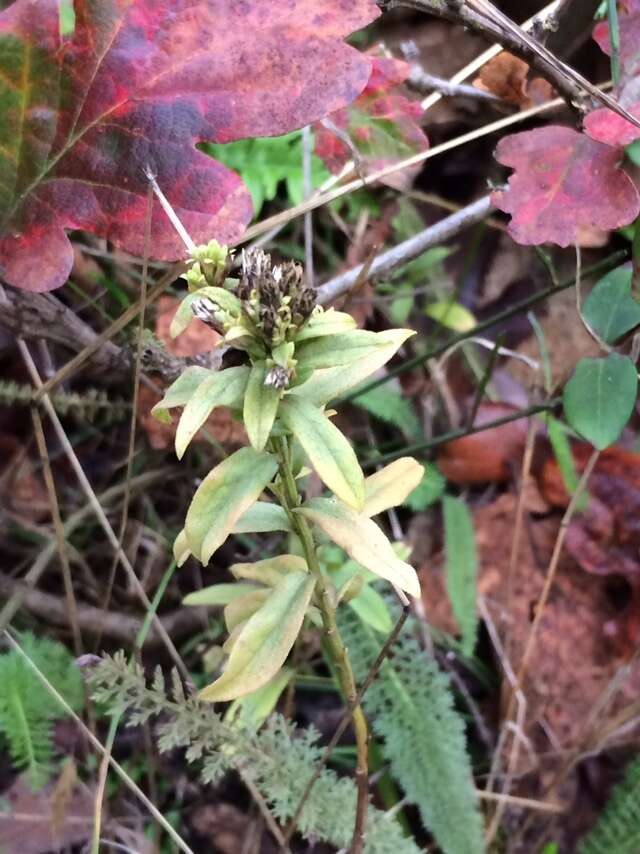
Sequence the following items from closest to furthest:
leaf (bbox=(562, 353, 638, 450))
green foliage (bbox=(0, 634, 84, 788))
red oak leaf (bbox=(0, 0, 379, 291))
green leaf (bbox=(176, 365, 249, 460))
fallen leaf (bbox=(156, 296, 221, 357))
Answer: green leaf (bbox=(176, 365, 249, 460)) < red oak leaf (bbox=(0, 0, 379, 291)) < leaf (bbox=(562, 353, 638, 450)) < green foliage (bbox=(0, 634, 84, 788)) < fallen leaf (bbox=(156, 296, 221, 357))

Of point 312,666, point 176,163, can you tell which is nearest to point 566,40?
point 176,163

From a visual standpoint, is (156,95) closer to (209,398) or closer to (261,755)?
(209,398)

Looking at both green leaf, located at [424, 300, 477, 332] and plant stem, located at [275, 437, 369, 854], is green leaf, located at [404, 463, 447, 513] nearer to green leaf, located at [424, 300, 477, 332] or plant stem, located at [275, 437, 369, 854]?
green leaf, located at [424, 300, 477, 332]

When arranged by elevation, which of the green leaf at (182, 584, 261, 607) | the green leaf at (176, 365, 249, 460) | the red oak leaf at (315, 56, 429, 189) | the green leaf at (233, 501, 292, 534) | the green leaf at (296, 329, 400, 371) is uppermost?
the red oak leaf at (315, 56, 429, 189)

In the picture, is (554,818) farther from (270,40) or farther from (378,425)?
(270,40)

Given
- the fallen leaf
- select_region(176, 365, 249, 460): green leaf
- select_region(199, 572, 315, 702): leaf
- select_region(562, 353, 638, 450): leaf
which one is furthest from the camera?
the fallen leaf

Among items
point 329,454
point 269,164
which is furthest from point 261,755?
point 269,164

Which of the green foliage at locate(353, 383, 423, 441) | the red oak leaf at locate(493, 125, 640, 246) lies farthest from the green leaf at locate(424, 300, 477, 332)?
the red oak leaf at locate(493, 125, 640, 246)
